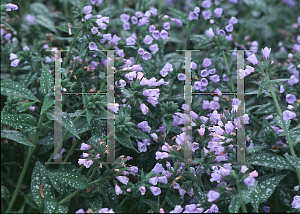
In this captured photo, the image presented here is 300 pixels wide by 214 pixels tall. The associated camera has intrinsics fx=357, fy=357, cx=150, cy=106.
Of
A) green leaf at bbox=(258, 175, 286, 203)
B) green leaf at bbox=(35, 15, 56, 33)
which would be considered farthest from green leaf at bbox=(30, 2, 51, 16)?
green leaf at bbox=(258, 175, 286, 203)

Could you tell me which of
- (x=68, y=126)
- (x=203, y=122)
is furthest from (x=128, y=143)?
(x=203, y=122)

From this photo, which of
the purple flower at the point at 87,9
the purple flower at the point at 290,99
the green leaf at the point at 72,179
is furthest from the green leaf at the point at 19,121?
the purple flower at the point at 290,99

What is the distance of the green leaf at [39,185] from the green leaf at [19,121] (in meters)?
0.28

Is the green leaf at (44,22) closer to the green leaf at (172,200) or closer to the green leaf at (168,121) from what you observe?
the green leaf at (168,121)

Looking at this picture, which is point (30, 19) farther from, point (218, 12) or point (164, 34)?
point (218, 12)

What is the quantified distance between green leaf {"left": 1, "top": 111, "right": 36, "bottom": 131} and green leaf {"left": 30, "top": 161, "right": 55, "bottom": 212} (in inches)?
11.0

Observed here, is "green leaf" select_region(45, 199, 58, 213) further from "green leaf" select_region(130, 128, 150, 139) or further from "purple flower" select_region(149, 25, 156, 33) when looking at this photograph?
"purple flower" select_region(149, 25, 156, 33)

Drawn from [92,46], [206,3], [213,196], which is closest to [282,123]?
[213,196]

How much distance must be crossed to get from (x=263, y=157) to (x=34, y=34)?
221 centimetres

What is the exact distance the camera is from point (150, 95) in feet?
6.26

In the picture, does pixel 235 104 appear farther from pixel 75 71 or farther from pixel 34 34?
pixel 34 34

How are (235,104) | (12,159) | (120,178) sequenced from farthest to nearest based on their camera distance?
(12,159) → (235,104) → (120,178)

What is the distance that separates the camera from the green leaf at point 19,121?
2.05 m

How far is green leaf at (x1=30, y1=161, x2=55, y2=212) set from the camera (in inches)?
84.2
